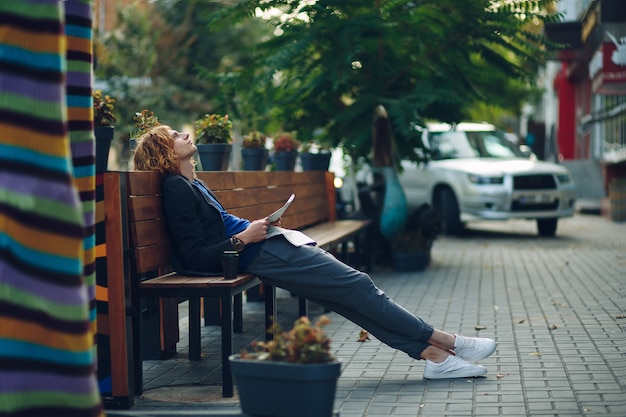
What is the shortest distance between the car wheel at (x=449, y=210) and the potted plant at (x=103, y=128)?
39.0 feet

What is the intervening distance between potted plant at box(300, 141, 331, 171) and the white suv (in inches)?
161

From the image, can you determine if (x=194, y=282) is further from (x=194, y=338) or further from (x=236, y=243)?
(x=194, y=338)

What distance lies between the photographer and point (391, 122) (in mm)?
12055

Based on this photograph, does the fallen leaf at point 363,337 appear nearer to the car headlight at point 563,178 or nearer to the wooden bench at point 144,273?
the wooden bench at point 144,273

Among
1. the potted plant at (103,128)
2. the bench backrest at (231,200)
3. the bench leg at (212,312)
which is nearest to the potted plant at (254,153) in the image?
the bench backrest at (231,200)

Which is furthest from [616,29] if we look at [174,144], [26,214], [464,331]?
[26,214]

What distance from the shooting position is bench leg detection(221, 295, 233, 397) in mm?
5730

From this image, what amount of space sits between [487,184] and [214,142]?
878cm

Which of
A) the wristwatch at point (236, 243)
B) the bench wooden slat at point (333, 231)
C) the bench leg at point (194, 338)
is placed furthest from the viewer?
the bench wooden slat at point (333, 231)

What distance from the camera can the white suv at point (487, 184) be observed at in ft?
54.9

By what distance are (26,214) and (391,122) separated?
8.72m

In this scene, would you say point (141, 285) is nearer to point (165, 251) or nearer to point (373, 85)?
point (165, 251)

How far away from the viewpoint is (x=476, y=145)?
1819cm

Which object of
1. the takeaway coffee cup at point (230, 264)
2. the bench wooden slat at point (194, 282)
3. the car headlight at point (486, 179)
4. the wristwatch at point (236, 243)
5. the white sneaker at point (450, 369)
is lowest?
the white sneaker at point (450, 369)
